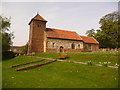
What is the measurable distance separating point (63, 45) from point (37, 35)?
9.83 m

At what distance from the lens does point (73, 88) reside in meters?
5.96

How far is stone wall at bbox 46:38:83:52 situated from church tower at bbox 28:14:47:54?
7.20 ft

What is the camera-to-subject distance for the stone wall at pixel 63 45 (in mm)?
32138

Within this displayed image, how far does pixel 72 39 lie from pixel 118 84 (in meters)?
29.8

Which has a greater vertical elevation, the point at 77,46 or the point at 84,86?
the point at 77,46

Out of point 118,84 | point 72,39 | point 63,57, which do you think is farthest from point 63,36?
point 118,84

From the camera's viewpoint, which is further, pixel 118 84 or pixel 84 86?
pixel 118 84

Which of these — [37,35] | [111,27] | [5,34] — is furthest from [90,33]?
[5,34]

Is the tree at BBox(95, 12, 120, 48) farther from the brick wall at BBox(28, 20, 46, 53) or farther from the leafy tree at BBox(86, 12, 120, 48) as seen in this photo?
the brick wall at BBox(28, 20, 46, 53)

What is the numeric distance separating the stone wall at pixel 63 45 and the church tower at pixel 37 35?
2.19 m

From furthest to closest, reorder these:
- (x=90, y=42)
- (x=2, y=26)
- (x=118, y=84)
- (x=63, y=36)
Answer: (x=90, y=42) < (x=63, y=36) < (x=2, y=26) < (x=118, y=84)

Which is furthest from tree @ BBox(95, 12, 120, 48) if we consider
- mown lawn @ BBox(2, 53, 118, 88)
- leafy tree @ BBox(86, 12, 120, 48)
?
mown lawn @ BBox(2, 53, 118, 88)

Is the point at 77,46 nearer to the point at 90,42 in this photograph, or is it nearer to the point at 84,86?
the point at 90,42

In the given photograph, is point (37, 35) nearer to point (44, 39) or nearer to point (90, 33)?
point (44, 39)
